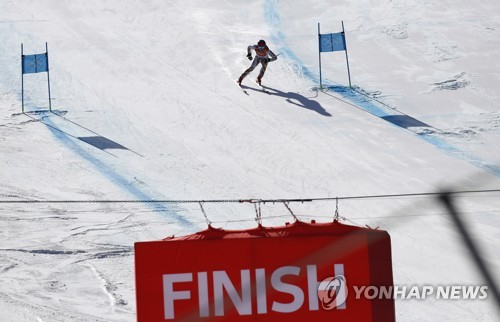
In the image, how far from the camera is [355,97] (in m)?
20.2

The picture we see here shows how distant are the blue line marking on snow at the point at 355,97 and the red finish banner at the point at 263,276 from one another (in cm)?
780

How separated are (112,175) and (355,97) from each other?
5929 millimetres

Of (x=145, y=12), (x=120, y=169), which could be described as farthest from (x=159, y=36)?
(x=120, y=169)

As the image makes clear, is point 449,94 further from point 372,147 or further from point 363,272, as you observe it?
point 363,272

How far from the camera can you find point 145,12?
24.5 meters

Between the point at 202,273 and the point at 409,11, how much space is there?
15601 millimetres

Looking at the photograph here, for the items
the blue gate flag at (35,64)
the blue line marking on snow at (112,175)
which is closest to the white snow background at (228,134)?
the blue line marking on snow at (112,175)

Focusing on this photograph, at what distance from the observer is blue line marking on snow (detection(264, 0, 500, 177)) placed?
17.4 metres

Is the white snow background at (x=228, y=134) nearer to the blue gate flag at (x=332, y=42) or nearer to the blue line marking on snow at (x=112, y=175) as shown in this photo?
the blue line marking on snow at (x=112, y=175)

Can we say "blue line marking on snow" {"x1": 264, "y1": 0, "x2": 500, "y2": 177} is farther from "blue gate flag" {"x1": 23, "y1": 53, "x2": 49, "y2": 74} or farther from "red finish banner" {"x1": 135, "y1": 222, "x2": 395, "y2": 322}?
"red finish banner" {"x1": 135, "y1": 222, "x2": 395, "y2": 322}

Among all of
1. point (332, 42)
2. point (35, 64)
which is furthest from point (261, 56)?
point (35, 64)

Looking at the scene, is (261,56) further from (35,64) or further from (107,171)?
(107,171)

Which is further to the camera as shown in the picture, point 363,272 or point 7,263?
point 7,263

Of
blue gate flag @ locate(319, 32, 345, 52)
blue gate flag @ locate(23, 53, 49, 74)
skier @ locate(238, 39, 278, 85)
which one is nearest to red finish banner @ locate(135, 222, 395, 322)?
blue gate flag @ locate(23, 53, 49, 74)
